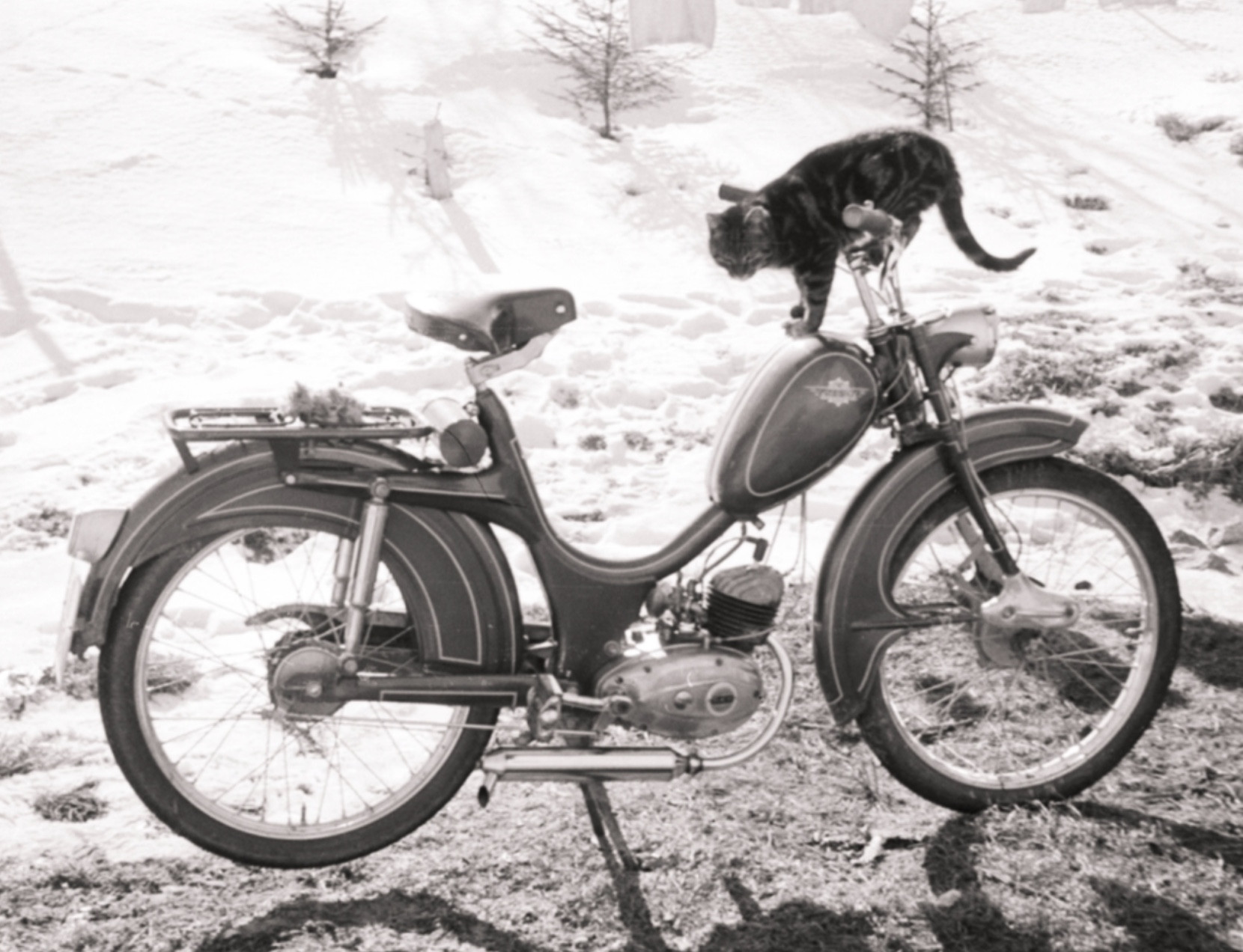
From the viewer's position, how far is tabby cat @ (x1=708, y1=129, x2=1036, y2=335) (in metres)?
2.71

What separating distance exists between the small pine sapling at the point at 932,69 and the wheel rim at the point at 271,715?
4788 mm

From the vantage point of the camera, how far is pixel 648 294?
5785 millimetres

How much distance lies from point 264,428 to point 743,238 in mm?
1065

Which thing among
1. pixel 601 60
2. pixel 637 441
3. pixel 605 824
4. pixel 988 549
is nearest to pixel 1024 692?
pixel 988 549

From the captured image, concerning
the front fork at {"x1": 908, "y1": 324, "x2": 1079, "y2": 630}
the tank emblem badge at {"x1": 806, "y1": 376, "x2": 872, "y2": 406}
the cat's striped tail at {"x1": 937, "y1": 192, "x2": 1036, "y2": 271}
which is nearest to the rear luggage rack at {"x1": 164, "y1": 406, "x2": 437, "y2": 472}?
the tank emblem badge at {"x1": 806, "y1": 376, "x2": 872, "y2": 406}

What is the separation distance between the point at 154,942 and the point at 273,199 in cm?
465

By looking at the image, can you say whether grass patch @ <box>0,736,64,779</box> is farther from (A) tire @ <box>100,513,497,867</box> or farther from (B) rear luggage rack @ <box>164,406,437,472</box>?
(B) rear luggage rack @ <box>164,406,437,472</box>

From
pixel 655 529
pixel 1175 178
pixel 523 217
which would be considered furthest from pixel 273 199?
pixel 1175 178

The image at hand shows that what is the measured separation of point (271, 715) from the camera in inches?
96.1

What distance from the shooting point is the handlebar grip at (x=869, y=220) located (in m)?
2.46

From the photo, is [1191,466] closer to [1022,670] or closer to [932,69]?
[1022,670]

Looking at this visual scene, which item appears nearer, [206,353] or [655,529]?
[655,529]

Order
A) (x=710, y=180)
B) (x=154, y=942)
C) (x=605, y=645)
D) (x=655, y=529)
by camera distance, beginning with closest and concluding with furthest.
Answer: (x=154, y=942), (x=605, y=645), (x=655, y=529), (x=710, y=180)

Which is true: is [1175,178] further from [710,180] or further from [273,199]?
[273,199]
